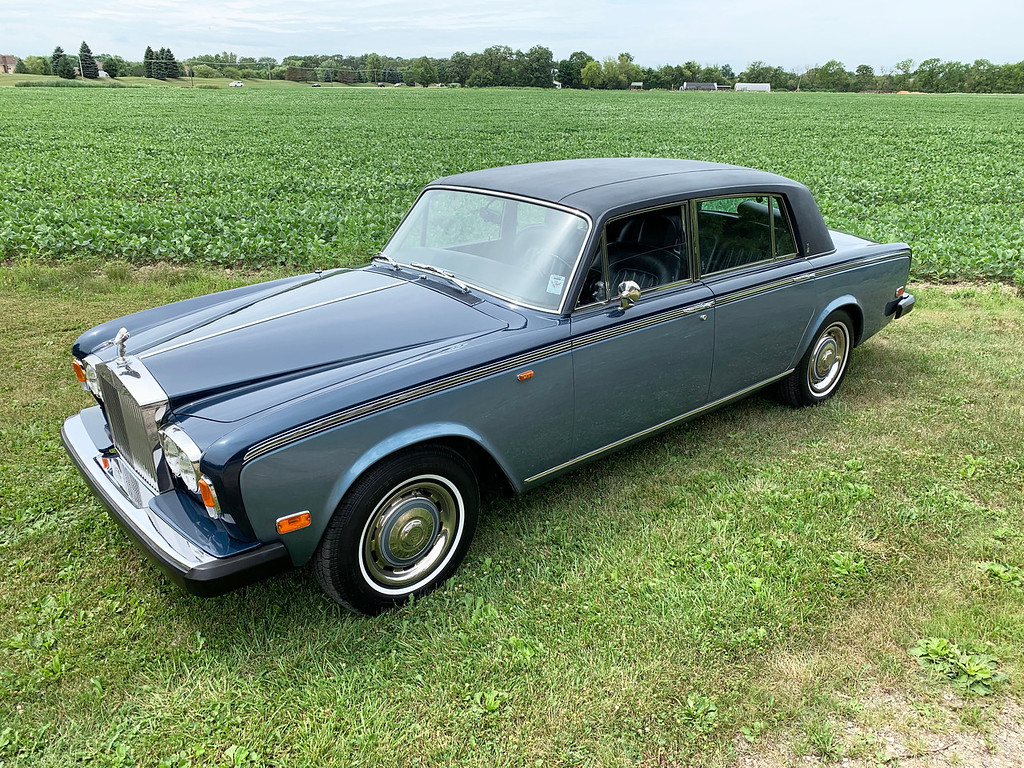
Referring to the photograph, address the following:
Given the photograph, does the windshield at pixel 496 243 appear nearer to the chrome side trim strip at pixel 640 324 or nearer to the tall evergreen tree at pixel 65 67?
the chrome side trim strip at pixel 640 324

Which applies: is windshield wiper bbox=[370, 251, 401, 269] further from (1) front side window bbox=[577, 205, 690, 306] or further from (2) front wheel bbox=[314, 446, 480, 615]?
(2) front wheel bbox=[314, 446, 480, 615]

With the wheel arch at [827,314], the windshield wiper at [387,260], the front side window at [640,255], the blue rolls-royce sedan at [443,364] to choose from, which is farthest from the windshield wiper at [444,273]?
the wheel arch at [827,314]

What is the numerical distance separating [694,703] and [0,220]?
1088 centimetres

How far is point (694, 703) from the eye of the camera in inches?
101

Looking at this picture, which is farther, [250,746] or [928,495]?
[928,495]

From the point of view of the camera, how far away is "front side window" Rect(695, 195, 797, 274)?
4.10 meters

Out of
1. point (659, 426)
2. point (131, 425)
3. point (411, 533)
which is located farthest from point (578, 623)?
point (131, 425)

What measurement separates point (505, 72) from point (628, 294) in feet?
345

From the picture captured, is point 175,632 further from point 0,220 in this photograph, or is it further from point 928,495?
point 0,220

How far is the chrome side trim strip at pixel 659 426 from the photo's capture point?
3.56 meters

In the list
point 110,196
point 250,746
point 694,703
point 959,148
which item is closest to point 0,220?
point 110,196

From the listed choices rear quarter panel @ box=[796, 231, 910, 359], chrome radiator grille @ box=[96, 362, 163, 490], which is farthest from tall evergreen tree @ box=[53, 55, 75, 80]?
rear quarter panel @ box=[796, 231, 910, 359]

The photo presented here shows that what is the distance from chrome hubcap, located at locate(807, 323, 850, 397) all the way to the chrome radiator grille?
408cm

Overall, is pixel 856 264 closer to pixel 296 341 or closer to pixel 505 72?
pixel 296 341
